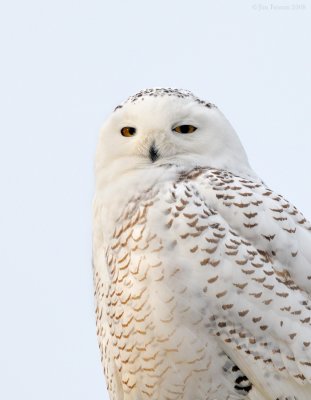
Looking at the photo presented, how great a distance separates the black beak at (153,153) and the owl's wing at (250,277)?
226 mm

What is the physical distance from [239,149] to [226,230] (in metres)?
0.56

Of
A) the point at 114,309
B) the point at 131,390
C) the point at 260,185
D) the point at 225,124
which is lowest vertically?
the point at 131,390

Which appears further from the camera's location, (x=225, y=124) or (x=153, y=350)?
(x=225, y=124)

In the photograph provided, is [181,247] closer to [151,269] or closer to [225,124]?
[151,269]

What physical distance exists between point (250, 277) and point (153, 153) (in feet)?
2.21

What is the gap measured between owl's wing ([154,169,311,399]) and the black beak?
23cm

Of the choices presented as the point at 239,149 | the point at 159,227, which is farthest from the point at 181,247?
the point at 239,149

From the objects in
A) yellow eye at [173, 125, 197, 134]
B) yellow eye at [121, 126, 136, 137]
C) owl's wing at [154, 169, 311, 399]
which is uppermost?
yellow eye at [121, 126, 136, 137]

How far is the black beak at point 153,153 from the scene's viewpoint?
4383 millimetres

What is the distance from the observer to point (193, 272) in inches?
160

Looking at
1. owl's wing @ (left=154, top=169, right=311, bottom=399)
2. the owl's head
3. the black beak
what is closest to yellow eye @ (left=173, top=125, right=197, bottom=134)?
the owl's head

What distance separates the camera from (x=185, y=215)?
4.13 meters

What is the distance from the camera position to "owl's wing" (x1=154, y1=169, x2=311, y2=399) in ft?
13.2

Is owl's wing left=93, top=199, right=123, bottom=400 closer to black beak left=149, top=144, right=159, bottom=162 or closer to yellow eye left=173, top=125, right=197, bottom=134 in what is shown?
black beak left=149, top=144, right=159, bottom=162
